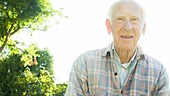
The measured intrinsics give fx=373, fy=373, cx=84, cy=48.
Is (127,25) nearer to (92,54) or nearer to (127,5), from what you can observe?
(127,5)

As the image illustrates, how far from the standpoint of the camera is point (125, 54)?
2438mm

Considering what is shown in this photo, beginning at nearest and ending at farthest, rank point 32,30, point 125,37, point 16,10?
point 125,37
point 16,10
point 32,30

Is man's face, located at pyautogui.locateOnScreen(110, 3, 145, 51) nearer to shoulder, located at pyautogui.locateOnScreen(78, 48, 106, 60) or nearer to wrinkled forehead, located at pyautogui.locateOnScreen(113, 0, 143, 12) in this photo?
wrinkled forehead, located at pyautogui.locateOnScreen(113, 0, 143, 12)

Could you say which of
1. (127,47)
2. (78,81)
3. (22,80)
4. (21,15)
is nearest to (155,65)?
(127,47)

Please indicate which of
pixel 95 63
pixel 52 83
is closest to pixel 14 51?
pixel 52 83

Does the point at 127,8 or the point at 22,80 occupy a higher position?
the point at 127,8

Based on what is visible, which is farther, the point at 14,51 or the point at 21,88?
the point at 21,88

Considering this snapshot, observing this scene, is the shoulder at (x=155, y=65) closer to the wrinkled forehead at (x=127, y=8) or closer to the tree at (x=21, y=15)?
the wrinkled forehead at (x=127, y=8)

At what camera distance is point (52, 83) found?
16.3 metres

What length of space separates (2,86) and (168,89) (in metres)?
15.3

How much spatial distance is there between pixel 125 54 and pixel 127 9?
0.30 meters

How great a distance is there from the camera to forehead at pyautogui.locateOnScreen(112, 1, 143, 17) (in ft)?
7.70

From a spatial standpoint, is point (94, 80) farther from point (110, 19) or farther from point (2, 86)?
point (2, 86)

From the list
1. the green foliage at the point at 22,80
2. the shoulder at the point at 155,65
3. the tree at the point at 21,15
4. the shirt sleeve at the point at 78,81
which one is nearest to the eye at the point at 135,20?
the shoulder at the point at 155,65
